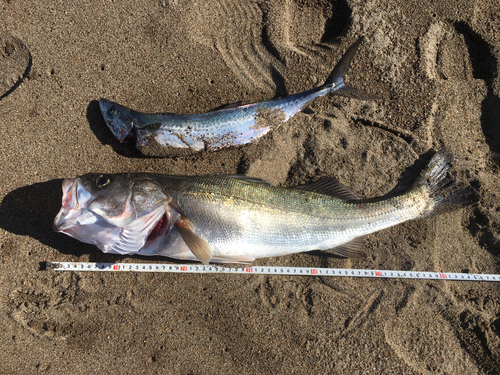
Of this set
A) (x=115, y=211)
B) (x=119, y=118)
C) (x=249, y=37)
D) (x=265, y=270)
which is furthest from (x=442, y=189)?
(x=119, y=118)

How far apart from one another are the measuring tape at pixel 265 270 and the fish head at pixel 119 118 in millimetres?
1555

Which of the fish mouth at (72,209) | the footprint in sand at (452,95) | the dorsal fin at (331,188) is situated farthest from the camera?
the footprint in sand at (452,95)

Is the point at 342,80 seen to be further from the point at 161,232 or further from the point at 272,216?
the point at 161,232

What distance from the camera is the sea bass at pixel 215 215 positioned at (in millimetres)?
2740

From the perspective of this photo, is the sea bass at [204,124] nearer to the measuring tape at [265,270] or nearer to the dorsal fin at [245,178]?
the dorsal fin at [245,178]

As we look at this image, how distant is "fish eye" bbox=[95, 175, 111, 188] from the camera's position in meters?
2.77

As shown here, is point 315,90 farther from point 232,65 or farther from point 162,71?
point 162,71

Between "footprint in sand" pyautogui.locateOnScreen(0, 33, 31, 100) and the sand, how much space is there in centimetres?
2

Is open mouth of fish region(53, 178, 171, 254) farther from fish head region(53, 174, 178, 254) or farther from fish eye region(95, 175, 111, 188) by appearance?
fish eye region(95, 175, 111, 188)

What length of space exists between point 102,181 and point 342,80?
304 cm

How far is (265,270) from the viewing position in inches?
136

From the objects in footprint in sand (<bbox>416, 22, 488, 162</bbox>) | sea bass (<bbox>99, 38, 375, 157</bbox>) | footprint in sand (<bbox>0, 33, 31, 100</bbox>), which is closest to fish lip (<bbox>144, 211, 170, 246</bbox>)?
sea bass (<bbox>99, 38, 375, 157</bbox>)

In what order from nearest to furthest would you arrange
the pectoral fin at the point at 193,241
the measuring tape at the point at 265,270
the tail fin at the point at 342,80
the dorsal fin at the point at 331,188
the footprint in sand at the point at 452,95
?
the pectoral fin at the point at 193,241, the dorsal fin at the point at 331,188, the measuring tape at the point at 265,270, the tail fin at the point at 342,80, the footprint in sand at the point at 452,95

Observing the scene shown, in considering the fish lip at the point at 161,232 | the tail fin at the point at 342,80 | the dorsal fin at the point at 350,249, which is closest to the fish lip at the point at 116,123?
the fish lip at the point at 161,232
